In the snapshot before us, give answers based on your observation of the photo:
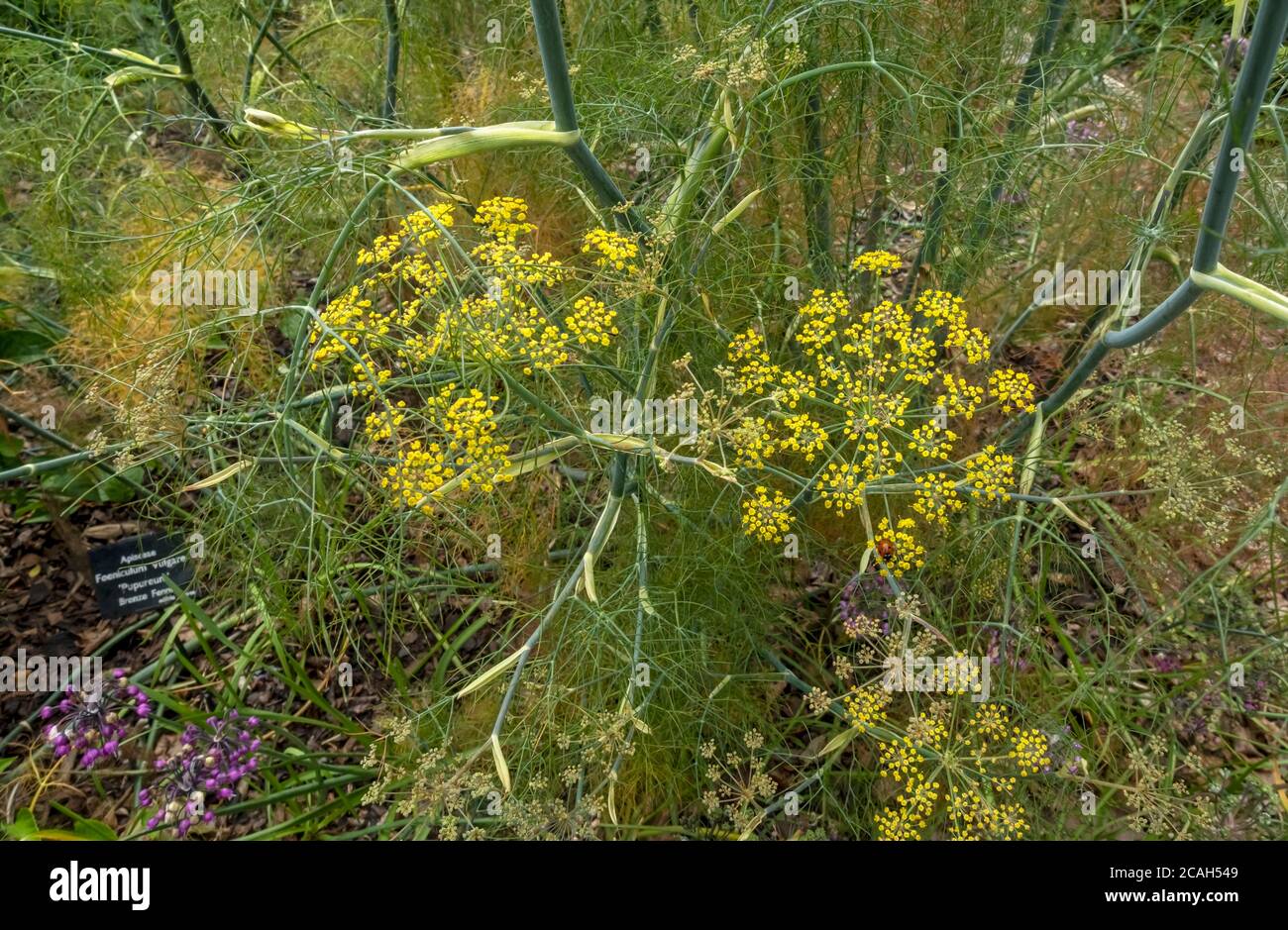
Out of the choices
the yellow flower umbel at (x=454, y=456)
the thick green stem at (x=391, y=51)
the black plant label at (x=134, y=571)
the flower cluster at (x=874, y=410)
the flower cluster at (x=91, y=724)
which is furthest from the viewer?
the black plant label at (x=134, y=571)

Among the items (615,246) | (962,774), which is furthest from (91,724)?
(962,774)

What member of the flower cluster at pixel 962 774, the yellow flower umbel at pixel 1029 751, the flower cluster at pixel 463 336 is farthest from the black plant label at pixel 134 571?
the yellow flower umbel at pixel 1029 751

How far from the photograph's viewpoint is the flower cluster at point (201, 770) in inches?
96.8

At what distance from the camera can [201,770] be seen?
2629 millimetres

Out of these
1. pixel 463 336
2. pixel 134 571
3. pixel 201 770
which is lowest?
pixel 201 770

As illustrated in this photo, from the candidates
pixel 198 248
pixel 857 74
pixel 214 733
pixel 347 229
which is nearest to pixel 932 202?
pixel 857 74

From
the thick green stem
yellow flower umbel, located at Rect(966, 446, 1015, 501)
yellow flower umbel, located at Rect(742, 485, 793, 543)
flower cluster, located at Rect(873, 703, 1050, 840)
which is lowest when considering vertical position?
flower cluster, located at Rect(873, 703, 1050, 840)

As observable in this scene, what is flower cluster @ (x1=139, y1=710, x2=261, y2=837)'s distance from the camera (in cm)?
246

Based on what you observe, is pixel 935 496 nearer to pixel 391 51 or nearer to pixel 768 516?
pixel 768 516

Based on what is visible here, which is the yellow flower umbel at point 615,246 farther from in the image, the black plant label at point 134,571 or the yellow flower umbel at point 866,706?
the black plant label at point 134,571

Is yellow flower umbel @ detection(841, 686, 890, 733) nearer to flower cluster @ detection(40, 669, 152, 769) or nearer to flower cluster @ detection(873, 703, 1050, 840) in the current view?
flower cluster @ detection(873, 703, 1050, 840)

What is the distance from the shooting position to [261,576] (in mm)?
2670

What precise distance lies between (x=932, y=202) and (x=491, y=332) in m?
1.57

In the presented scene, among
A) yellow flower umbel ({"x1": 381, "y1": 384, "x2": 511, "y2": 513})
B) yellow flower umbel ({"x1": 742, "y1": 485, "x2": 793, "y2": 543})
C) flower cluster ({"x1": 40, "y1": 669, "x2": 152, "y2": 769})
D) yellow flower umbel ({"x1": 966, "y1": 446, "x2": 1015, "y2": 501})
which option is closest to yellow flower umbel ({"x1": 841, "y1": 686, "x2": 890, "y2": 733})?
yellow flower umbel ({"x1": 742, "y1": 485, "x2": 793, "y2": 543})
